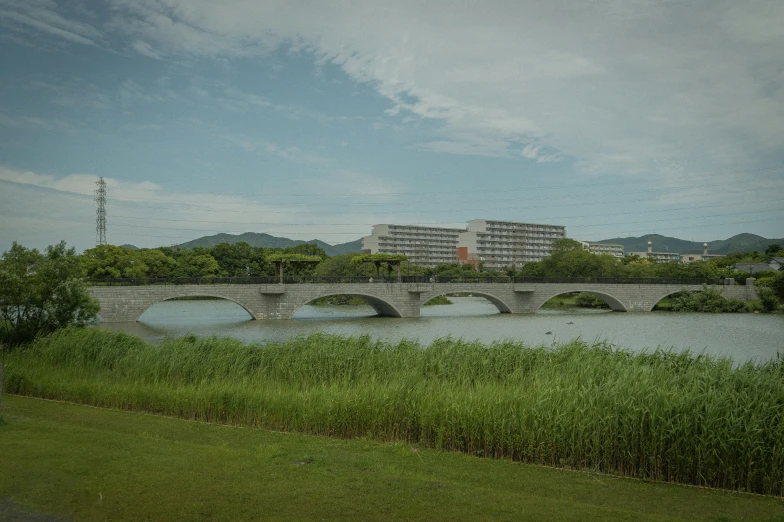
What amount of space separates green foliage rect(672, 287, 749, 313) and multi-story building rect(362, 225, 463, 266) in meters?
67.0

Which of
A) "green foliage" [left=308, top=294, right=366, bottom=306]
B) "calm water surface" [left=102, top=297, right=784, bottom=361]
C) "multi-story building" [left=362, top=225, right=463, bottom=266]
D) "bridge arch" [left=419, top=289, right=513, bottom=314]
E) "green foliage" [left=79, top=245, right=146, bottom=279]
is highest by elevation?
"multi-story building" [left=362, top=225, right=463, bottom=266]

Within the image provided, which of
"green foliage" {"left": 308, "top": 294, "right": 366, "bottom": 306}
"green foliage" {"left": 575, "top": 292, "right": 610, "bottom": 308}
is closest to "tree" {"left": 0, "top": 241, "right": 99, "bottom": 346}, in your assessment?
"green foliage" {"left": 308, "top": 294, "right": 366, "bottom": 306}

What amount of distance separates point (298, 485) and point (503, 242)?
12572cm

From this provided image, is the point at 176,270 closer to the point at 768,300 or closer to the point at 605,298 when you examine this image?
the point at 605,298

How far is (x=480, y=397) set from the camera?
8.81 m

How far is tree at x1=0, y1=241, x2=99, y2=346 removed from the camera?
1694 cm

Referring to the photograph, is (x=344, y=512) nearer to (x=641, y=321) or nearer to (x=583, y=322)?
(x=583, y=322)

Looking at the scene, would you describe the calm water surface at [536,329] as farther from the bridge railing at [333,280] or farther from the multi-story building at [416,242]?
the multi-story building at [416,242]

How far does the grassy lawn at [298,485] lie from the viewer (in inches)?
213

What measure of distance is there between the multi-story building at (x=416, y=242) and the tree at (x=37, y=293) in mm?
100106

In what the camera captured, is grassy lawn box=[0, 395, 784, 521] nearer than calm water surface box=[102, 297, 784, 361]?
Yes

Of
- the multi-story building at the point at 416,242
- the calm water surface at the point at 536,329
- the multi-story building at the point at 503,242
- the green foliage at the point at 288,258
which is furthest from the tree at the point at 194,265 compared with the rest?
the multi-story building at the point at 503,242

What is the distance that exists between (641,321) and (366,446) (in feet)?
126

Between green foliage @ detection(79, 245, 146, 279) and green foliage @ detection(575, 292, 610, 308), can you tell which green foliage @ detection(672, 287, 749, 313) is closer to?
green foliage @ detection(575, 292, 610, 308)
